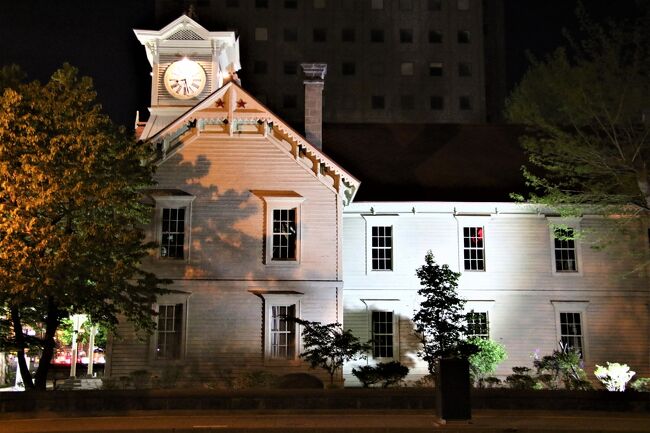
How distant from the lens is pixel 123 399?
18.2 m

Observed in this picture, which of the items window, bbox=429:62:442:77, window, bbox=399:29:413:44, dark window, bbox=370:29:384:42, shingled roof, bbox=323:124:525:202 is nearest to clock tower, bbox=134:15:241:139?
shingled roof, bbox=323:124:525:202

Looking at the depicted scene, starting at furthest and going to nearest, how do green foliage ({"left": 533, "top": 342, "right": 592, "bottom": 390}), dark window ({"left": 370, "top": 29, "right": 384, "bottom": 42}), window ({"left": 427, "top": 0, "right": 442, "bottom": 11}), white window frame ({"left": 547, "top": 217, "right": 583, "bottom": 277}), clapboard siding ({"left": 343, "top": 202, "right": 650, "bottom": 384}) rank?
1. window ({"left": 427, "top": 0, "right": 442, "bottom": 11})
2. dark window ({"left": 370, "top": 29, "right": 384, "bottom": 42})
3. white window frame ({"left": 547, "top": 217, "right": 583, "bottom": 277})
4. clapboard siding ({"left": 343, "top": 202, "right": 650, "bottom": 384})
5. green foliage ({"left": 533, "top": 342, "right": 592, "bottom": 390})

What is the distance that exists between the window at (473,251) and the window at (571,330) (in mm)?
3888

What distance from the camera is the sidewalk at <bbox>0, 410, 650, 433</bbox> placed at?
14664mm

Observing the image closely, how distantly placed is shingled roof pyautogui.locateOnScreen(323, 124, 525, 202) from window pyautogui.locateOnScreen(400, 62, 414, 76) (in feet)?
153

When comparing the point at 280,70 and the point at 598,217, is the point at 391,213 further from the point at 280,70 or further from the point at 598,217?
the point at 280,70

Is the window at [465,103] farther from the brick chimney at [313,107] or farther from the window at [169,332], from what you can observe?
the window at [169,332]

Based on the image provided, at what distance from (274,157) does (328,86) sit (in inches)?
2085

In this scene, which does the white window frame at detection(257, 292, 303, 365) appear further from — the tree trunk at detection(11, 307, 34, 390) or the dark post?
the dark post

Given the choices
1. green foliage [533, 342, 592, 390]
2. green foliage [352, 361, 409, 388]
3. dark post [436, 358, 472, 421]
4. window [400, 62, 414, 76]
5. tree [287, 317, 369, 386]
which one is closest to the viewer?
dark post [436, 358, 472, 421]

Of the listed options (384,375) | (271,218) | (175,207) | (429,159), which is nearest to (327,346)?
(384,375)

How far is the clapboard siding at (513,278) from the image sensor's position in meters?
28.9

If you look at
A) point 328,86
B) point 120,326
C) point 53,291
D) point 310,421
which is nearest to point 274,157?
point 120,326

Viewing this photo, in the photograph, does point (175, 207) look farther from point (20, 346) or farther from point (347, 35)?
point (347, 35)
